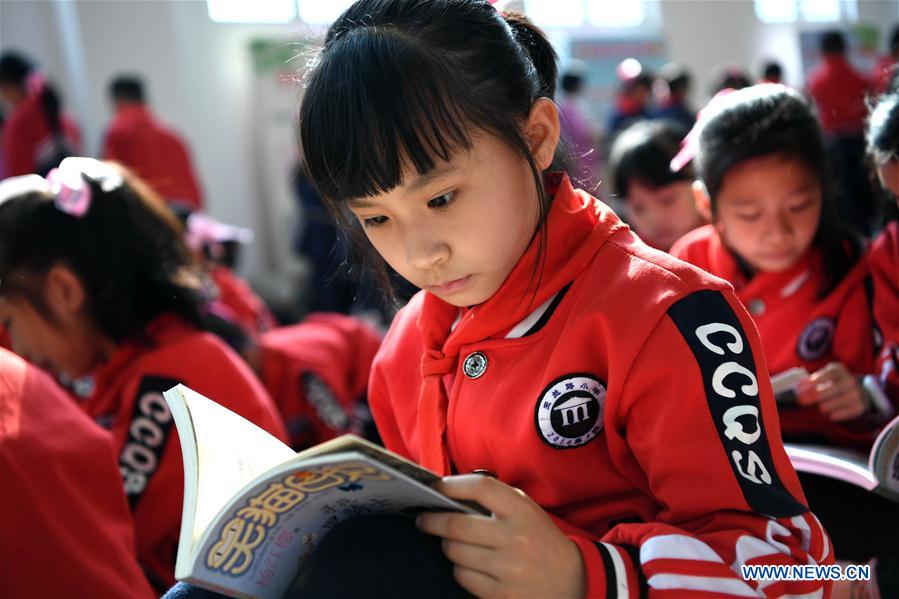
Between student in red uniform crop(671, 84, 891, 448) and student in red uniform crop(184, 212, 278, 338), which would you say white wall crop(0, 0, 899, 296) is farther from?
student in red uniform crop(671, 84, 891, 448)

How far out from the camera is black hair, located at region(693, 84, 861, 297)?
1346 millimetres

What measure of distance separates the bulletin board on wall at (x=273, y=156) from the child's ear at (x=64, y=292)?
171 inches

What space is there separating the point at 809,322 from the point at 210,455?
3.10 feet

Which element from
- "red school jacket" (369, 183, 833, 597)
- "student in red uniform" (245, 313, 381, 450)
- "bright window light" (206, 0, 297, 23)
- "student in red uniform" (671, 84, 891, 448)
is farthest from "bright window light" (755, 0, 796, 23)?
"red school jacket" (369, 183, 833, 597)

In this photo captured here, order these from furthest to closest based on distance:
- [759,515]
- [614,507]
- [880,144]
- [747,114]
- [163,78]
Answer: [163,78] → [747,114] → [880,144] → [614,507] → [759,515]

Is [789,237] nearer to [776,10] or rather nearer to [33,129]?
[33,129]

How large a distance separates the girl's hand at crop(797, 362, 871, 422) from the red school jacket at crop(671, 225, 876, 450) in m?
0.06

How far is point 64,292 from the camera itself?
1453 millimetres

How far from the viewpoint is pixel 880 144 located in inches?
48.0

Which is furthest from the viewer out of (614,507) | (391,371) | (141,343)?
(141,343)

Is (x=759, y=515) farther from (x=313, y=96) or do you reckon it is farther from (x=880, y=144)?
(x=880, y=144)

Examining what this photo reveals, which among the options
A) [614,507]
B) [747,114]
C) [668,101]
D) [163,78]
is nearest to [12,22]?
[163,78]

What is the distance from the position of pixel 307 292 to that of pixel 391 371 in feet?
13.2

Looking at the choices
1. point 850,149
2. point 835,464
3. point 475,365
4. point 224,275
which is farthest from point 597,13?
point 475,365
